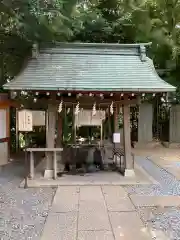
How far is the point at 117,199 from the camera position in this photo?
6.60m

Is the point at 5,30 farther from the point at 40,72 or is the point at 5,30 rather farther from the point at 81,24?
the point at 81,24

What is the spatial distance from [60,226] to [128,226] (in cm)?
94

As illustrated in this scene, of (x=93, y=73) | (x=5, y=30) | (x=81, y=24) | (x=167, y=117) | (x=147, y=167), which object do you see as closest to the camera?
(x=93, y=73)

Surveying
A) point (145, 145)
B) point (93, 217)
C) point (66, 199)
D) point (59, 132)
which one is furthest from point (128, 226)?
point (145, 145)

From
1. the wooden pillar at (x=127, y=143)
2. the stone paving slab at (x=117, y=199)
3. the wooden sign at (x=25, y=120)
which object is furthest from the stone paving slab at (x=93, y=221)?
the wooden pillar at (x=127, y=143)

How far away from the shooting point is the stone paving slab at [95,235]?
4492mm

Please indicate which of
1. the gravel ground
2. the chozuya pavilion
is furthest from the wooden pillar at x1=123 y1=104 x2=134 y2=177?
the gravel ground

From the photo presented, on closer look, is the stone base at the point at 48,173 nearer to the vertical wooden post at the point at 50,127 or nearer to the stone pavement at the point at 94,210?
the vertical wooden post at the point at 50,127

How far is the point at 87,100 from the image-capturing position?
8.86 metres

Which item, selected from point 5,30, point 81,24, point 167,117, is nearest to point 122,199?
point 5,30

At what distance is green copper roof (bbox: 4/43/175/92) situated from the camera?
8.00 m

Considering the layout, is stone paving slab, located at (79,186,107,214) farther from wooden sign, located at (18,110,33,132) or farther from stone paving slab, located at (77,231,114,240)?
wooden sign, located at (18,110,33,132)

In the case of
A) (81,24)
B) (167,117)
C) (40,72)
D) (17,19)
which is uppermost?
(81,24)

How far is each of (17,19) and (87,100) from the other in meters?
2.68
